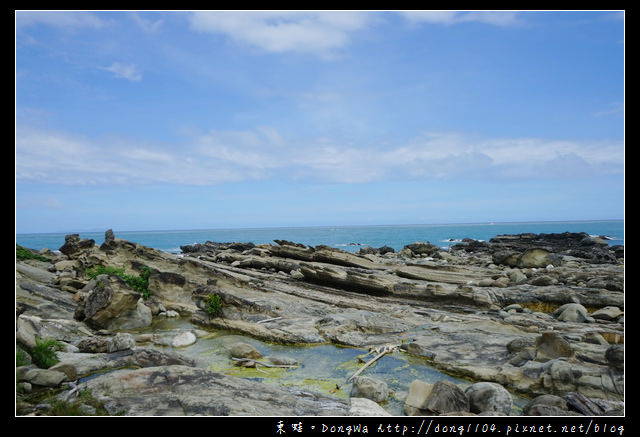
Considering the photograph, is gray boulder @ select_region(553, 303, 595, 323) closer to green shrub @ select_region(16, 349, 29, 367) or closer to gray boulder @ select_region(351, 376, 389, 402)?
gray boulder @ select_region(351, 376, 389, 402)

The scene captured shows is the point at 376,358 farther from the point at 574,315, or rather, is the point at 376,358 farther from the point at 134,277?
the point at 134,277

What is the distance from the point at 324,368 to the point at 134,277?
1517 cm

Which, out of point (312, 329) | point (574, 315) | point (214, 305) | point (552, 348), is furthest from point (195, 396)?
point (574, 315)

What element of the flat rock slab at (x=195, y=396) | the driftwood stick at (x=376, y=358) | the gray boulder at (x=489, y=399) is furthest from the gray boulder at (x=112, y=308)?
the gray boulder at (x=489, y=399)

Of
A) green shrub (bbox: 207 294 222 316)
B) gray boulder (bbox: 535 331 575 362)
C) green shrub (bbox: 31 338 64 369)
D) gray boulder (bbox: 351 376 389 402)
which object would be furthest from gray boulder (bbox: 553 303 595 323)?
green shrub (bbox: 31 338 64 369)

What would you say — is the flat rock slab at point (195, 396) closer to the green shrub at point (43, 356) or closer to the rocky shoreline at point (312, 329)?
the rocky shoreline at point (312, 329)

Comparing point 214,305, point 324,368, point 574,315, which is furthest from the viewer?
point 214,305

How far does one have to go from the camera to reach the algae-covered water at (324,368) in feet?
33.1

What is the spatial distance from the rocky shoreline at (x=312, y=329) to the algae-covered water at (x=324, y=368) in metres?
0.38

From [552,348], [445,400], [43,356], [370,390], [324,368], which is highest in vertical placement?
[43,356]

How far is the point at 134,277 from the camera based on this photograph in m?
22.1
